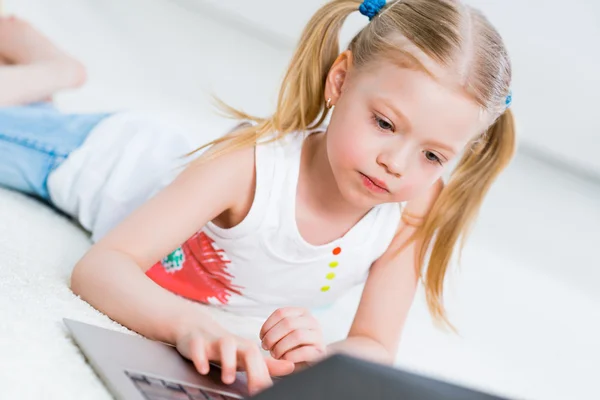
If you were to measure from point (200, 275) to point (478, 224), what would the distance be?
2.08 feet

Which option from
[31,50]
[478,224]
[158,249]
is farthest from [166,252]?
[478,224]

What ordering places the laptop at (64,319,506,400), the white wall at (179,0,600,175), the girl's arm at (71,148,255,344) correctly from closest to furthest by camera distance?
1. the laptop at (64,319,506,400)
2. the girl's arm at (71,148,255,344)
3. the white wall at (179,0,600,175)

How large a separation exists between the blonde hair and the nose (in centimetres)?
9

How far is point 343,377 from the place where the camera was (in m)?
0.33

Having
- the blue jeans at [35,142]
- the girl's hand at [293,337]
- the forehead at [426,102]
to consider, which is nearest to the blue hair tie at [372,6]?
the forehead at [426,102]

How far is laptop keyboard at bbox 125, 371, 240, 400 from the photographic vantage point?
1.47 ft

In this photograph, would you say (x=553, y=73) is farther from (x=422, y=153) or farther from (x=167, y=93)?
(x=167, y=93)

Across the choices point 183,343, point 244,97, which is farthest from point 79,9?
point 183,343

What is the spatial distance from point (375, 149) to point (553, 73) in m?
0.57

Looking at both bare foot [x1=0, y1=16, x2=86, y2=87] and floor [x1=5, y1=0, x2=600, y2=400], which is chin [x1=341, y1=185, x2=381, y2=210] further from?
bare foot [x1=0, y1=16, x2=86, y2=87]

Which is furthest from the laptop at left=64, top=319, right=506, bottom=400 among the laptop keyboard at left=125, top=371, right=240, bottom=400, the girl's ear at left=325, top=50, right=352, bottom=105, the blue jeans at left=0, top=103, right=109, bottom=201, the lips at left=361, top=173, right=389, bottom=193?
the blue jeans at left=0, top=103, right=109, bottom=201

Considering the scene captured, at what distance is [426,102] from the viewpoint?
709 millimetres

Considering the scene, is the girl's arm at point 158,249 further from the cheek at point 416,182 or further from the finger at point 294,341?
the cheek at point 416,182

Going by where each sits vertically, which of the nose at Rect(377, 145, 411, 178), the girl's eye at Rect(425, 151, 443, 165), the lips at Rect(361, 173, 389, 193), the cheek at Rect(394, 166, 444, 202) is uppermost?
the girl's eye at Rect(425, 151, 443, 165)
